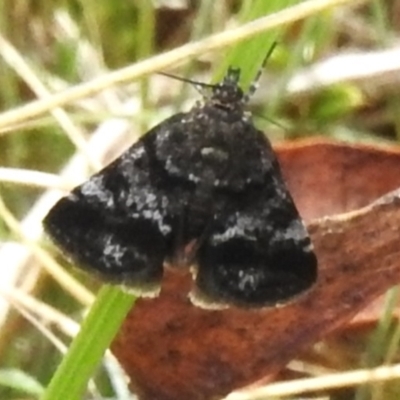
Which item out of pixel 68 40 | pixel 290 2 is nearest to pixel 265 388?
pixel 290 2

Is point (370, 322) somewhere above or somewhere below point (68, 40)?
below

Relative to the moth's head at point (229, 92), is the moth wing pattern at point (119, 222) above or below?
below

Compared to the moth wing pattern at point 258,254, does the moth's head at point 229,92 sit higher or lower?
higher

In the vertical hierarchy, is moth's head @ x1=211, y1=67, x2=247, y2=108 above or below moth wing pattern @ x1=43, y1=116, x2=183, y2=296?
above

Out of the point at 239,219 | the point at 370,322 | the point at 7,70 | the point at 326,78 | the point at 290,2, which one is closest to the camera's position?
the point at 290,2

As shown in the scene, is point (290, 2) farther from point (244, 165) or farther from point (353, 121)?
point (353, 121)
